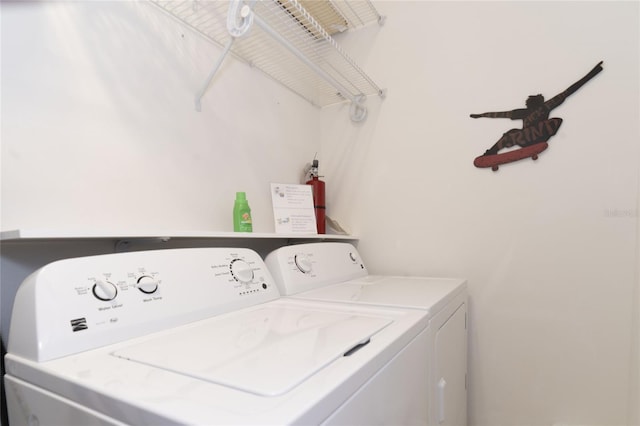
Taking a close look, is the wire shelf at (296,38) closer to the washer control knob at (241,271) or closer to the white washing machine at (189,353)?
the washer control knob at (241,271)

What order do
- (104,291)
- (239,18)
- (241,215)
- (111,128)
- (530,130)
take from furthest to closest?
(530,130) → (241,215) → (239,18) → (111,128) → (104,291)

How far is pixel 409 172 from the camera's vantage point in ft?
6.40

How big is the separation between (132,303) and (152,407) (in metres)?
0.44

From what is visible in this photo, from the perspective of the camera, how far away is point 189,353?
690 millimetres

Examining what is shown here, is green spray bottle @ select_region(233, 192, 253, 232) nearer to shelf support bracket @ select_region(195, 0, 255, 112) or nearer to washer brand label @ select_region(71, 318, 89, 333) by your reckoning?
shelf support bracket @ select_region(195, 0, 255, 112)

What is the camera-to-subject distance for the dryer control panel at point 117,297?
697 millimetres

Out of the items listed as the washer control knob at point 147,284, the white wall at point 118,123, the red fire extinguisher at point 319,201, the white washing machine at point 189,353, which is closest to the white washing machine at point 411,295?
the white washing machine at point 189,353

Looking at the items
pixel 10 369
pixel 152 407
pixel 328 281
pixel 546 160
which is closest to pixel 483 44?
pixel 546 160

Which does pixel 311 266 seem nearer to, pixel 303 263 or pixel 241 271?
pixel 303 263

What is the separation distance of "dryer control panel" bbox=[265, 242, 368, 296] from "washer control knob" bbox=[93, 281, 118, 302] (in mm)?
637

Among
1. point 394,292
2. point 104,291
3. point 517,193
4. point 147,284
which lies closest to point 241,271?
point 147,284

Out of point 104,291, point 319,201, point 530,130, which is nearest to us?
point 104,291

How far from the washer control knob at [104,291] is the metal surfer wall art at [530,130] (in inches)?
67.3

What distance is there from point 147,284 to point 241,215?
0.62m
